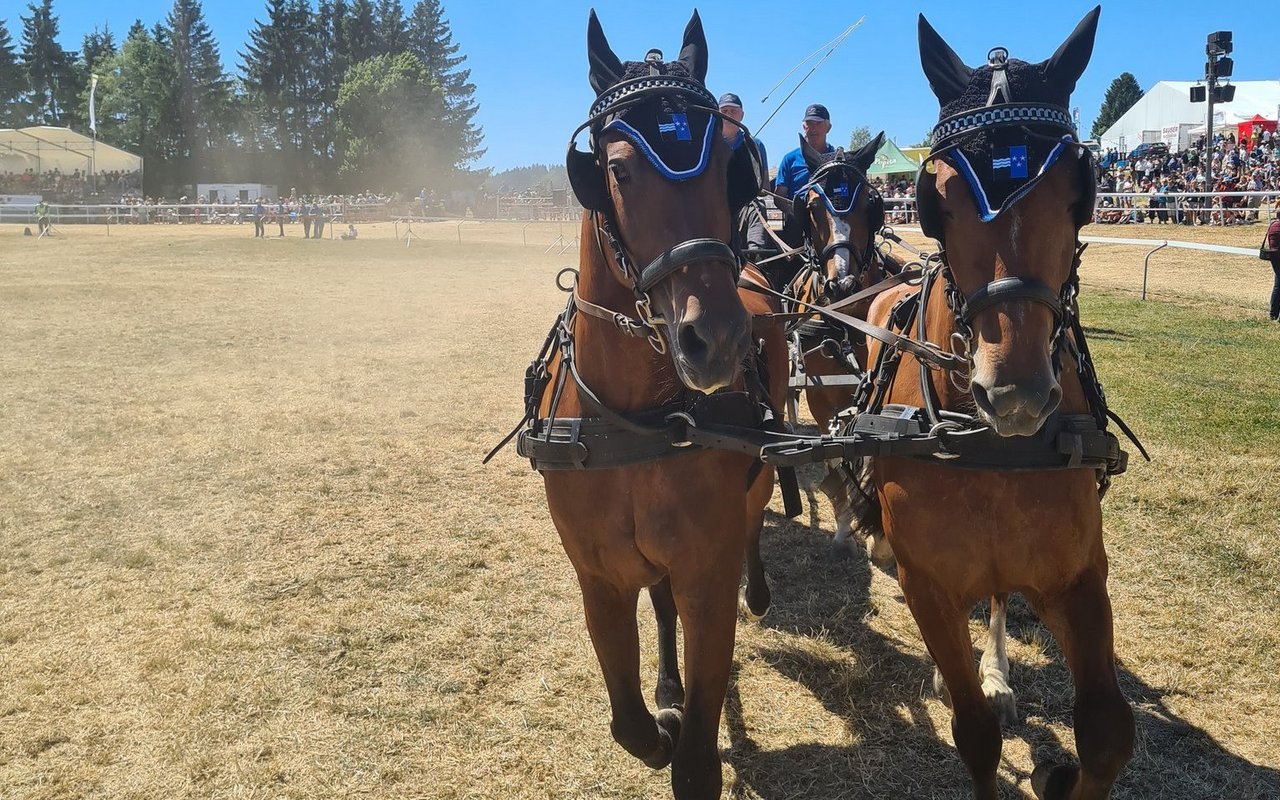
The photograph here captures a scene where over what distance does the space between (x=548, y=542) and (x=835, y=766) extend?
3.04 metres

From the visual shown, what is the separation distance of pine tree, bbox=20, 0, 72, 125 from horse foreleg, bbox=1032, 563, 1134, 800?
102990 millimetres

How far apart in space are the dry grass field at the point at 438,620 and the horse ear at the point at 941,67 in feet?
9.02

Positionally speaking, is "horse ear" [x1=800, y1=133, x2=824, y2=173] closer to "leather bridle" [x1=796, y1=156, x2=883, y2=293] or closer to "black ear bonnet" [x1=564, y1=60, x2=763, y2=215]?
"leather bridle" [x1=796, y1=156, x2=883, y2=293]

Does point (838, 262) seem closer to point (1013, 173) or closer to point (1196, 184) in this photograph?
point (1013, 173)

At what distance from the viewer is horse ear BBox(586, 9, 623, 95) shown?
121 inches

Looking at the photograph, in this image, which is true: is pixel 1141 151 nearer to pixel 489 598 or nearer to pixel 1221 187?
pixel 1221 187

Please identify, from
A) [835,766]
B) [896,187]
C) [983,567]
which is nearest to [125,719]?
[835,766]

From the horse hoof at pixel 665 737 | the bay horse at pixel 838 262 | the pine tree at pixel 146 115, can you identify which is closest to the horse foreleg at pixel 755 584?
the bay horse at pixel 838 262

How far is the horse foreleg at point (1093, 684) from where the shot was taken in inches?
112

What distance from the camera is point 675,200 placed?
2658mm

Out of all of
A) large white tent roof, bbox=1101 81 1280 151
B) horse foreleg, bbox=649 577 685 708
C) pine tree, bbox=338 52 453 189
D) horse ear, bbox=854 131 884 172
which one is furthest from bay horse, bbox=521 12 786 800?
pine tree, bbox=338 52 453 189

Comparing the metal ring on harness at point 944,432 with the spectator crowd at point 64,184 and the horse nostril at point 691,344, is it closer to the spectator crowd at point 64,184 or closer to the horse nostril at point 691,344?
the horse nostril at point 691,344

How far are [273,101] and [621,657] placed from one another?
88448 mm

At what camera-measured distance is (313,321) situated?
17250mm
